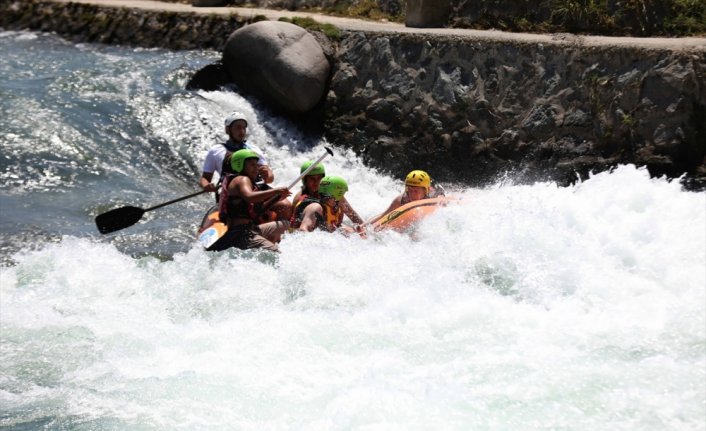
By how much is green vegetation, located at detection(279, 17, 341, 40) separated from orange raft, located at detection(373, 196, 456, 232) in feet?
15.2

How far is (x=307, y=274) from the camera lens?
776 cm

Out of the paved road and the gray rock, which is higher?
the paved road

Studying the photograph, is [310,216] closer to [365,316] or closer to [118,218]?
[118,218]

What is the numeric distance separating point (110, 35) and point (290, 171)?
481 cm

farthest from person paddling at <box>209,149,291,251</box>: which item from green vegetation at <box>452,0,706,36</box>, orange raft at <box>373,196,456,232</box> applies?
green vegetation at <box>452,0,706,36</box>

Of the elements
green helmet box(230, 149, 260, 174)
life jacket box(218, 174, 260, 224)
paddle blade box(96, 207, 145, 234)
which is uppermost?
green helmet box(230, 149, 260, 174)

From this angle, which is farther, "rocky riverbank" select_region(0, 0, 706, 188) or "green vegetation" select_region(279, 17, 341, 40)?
"green vegetation" select_region(279, 17, 341, 40)

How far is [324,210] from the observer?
893 centimetres

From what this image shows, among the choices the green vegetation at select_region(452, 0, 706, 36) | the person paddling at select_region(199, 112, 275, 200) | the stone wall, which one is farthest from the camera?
the green vegetation at select_region(452, 0, 706, 36)

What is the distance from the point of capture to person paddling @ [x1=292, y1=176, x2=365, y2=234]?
346 inches

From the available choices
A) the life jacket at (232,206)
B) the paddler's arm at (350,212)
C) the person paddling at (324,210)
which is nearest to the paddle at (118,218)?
the life jacket at (232,206)

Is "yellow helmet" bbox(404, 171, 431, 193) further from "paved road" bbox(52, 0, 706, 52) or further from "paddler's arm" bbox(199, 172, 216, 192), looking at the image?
"paved road" bbox(52, 0, 706, 52)

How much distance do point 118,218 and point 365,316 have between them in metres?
3.17

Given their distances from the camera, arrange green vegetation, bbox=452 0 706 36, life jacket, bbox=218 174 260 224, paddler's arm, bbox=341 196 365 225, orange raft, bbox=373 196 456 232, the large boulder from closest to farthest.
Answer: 1. life jacket, bbox=218 174 260 224
2. orange raft, bbox=373 196 456 232
3. paddler's arm, bbox=341 196 365 225
4. green vegetation, bbox=452 0 706 36
5. the large boulder
